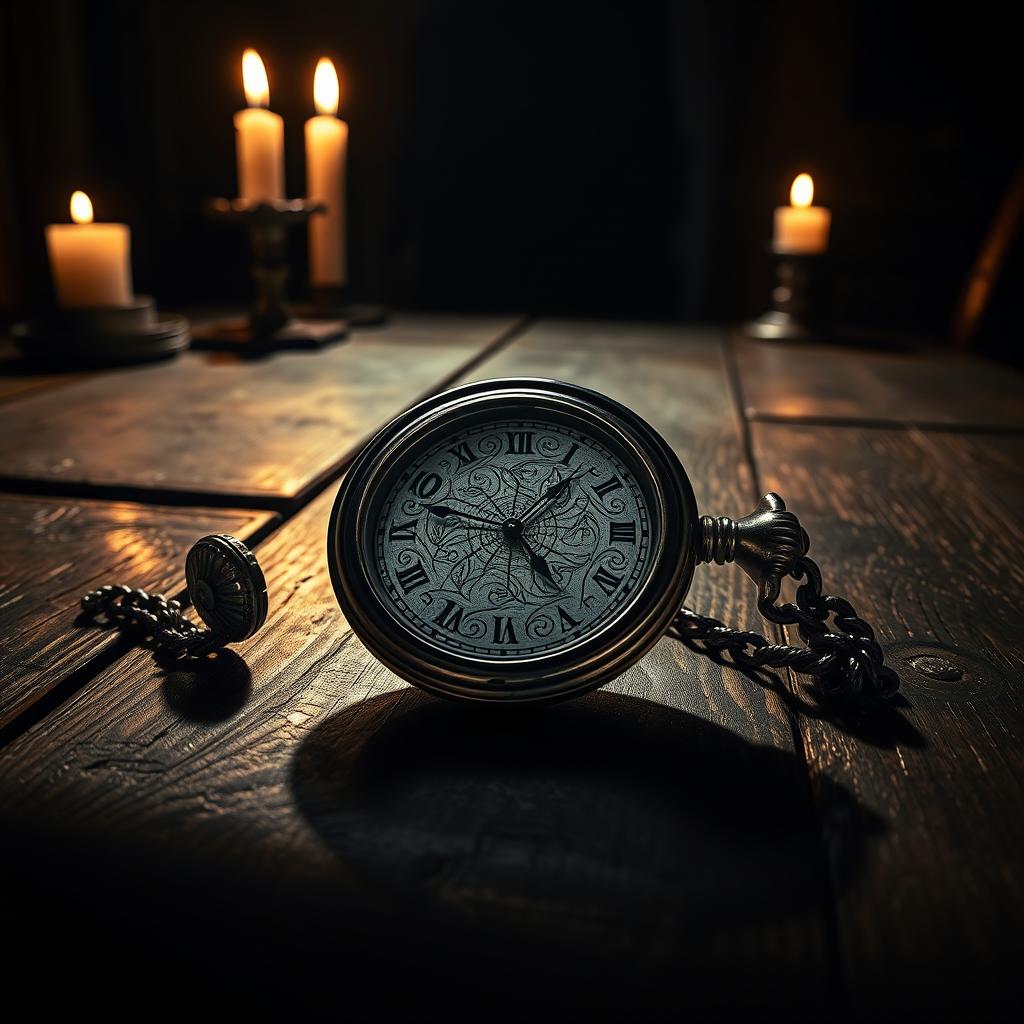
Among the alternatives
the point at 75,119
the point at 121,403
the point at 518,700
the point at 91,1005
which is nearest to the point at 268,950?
the point at 91,1005

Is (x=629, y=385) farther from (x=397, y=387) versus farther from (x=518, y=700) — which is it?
(x=518, y=700)

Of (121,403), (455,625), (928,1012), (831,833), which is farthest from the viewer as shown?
(121,403)

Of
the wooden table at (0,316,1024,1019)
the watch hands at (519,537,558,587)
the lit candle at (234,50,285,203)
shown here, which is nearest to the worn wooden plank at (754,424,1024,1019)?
the wooden table at (0,316,1024,1019)

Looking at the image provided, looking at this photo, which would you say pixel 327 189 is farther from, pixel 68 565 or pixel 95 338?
pixel 68 565

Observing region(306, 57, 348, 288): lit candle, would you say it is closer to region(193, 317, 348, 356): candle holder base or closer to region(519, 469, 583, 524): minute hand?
region(193, 317, 348, 356): candle holder base

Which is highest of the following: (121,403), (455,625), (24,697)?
(455,625)

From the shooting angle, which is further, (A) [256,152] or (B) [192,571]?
(A) [256,152]

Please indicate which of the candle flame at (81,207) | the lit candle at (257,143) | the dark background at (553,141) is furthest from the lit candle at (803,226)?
the candle flame at (81,207)
